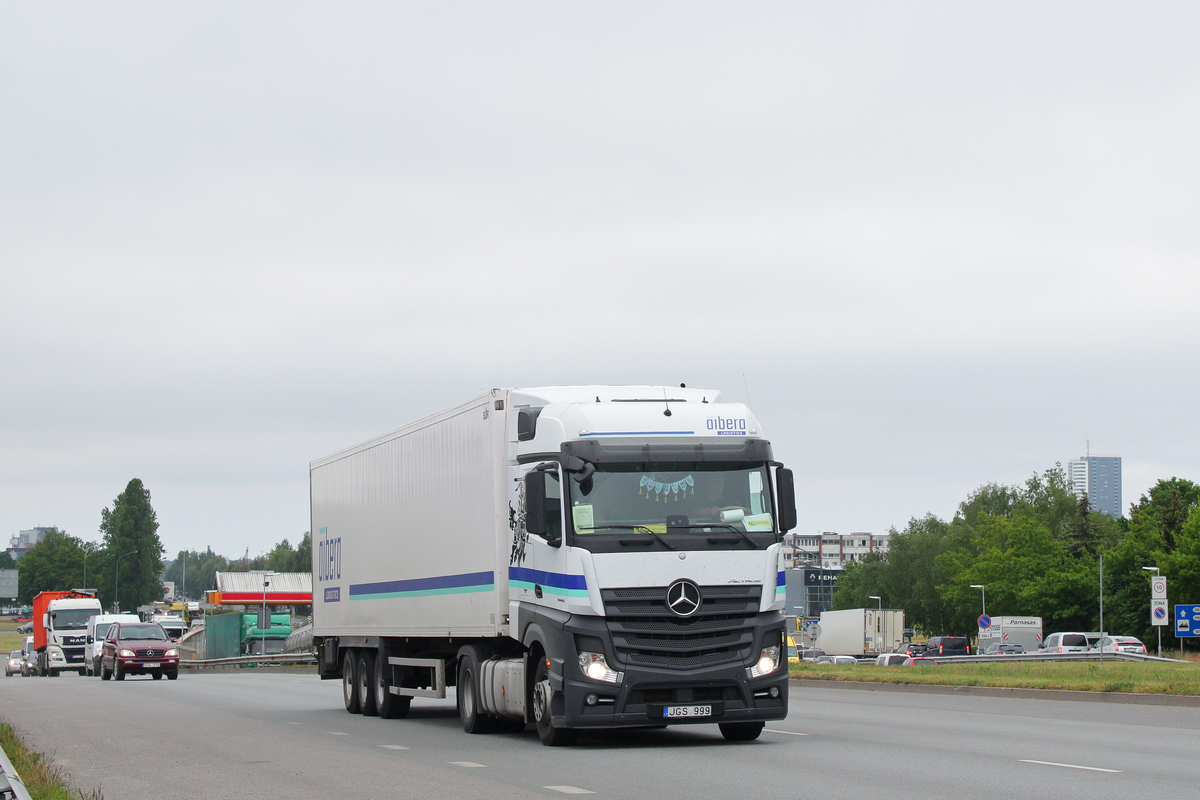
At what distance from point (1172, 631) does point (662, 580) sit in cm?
7290

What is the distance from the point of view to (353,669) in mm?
22734

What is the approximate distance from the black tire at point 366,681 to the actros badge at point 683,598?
827cm

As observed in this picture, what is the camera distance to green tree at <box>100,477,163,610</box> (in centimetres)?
15625

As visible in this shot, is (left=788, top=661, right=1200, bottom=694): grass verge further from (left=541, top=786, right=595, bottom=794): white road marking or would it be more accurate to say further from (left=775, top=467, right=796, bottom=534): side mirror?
(left=541, top=786, right=595, bottom=794): white road marking

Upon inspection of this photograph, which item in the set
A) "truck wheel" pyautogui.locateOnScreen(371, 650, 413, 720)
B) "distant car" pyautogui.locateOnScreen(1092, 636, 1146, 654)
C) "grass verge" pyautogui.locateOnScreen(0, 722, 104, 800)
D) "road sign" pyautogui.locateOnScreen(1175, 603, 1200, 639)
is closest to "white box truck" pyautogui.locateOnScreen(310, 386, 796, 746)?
"truck wheel" pyautogui.locateOnScreen(371, 650, 413, 720)

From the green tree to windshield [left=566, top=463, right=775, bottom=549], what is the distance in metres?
149

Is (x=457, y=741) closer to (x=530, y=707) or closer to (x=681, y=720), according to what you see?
(x=530, y=707)

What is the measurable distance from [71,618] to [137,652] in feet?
43.7

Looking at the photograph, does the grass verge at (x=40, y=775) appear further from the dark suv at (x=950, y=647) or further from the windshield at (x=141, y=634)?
the dark suv at (x=950, y=647)

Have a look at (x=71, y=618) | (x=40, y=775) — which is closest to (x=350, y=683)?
(x=40, y=775)

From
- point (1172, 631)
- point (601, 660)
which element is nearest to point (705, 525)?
point (601, 660)

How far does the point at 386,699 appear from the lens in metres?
21.0

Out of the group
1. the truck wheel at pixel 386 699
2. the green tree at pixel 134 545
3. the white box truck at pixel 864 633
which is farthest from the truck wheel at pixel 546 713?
the green tree at pixel 134 545

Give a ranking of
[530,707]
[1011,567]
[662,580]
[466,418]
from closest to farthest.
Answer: [662,580]
[530,707]
[466,418]
[1011,567]
